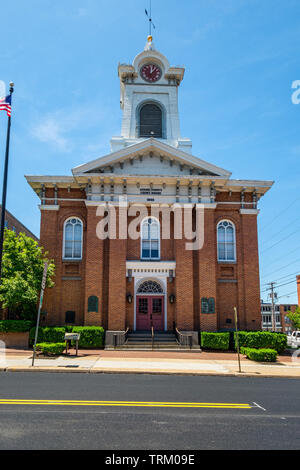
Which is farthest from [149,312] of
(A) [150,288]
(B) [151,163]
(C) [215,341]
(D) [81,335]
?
(B) [151,163]

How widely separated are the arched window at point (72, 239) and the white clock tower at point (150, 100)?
6741mm

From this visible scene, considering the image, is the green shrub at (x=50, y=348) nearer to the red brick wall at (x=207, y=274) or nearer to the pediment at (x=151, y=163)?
the red brick wall at (x=207, y=274)

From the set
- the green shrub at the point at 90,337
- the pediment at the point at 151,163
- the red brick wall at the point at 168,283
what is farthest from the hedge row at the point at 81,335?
the pediment at the point at 151,163

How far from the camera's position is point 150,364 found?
1756 cm

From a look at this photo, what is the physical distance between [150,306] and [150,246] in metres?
3.79

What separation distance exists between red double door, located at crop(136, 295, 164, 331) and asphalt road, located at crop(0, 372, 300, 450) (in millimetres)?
11429

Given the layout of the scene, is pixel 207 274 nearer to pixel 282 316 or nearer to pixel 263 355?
pixel 263 355

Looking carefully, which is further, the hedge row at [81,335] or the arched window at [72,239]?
the arched window at [72,239]

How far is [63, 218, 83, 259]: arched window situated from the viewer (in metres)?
26.5

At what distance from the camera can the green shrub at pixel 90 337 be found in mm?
22719

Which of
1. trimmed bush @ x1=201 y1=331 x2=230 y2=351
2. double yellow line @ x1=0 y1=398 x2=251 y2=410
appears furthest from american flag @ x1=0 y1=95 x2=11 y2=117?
trimmed bush @ x1=201 y1=331 x2=230 y2=351

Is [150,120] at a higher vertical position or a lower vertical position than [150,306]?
higher

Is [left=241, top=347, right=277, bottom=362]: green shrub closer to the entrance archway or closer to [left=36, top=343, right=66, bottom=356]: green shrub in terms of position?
the entrance archway
